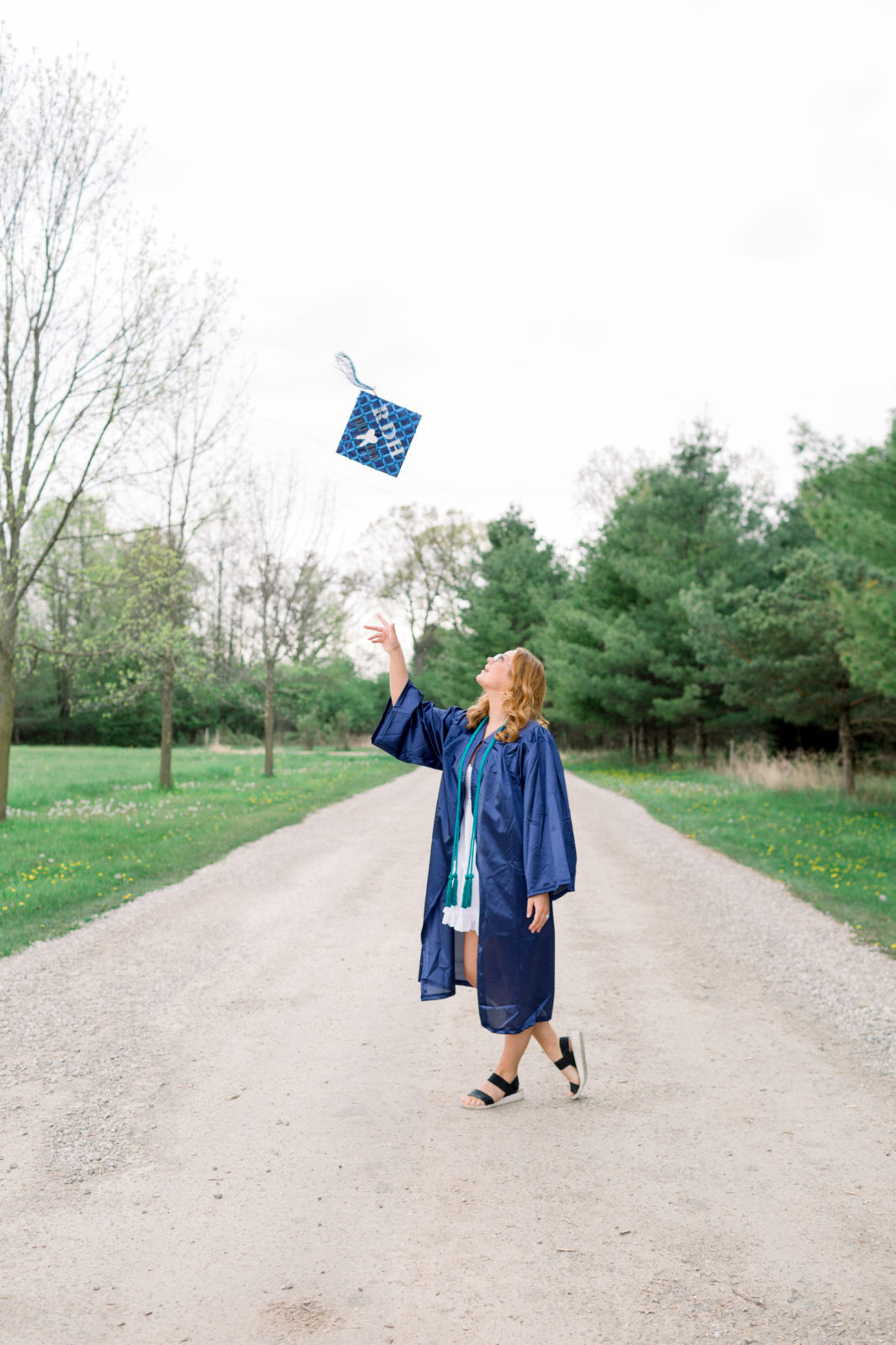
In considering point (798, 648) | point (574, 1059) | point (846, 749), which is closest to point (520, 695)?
point (574, 1059)

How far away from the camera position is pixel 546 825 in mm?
3887

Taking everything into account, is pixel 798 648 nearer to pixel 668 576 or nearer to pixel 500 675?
pixel 668 576

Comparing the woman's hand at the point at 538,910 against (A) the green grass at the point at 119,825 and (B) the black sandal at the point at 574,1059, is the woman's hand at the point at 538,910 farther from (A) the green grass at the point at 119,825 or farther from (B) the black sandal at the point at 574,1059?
(A) the green grass at the point at 119,825

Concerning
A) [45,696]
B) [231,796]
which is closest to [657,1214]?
[231,796]

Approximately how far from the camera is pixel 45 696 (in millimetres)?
49531

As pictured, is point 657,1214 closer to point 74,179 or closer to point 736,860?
point 736,860

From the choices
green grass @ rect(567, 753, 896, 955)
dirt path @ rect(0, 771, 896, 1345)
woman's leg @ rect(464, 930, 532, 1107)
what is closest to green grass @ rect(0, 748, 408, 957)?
dirt path @ rect(0, 771, 896, 1345)

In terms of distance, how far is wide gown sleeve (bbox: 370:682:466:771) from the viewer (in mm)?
4297

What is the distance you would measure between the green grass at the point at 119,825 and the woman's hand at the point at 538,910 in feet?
14.7

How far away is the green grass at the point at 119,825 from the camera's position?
8180mm

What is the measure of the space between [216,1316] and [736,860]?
9770mm

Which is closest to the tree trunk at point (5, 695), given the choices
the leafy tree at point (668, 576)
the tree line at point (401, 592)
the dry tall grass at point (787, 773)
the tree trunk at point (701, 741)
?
the tree line at point (401, 592)

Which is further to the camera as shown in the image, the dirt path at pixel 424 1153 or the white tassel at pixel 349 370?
the white tassel at pixel 349 370

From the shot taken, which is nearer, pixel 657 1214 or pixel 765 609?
pixel 657 1214
